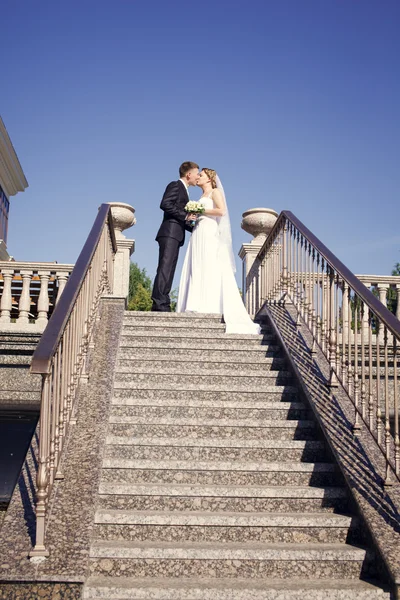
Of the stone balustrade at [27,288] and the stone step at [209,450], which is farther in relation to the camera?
the stone balustrade at [27,288]

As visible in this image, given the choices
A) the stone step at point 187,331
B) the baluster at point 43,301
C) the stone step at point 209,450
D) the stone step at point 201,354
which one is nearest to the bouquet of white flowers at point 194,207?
the stone step at point 187,331

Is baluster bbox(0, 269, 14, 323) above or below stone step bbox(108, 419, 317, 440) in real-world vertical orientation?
above

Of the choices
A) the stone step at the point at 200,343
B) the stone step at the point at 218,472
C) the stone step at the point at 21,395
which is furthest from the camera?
the stone step at the point at 21,395

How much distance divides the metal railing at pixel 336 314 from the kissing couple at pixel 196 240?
73cm

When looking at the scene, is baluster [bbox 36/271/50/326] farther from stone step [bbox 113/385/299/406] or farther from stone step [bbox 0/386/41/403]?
stone step [bbox 113/385/299/406]

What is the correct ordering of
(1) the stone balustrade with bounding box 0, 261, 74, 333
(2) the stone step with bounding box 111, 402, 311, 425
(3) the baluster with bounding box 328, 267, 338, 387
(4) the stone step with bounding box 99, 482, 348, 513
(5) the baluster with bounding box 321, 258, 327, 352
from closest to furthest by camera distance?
1. (4) the stone step with bounding box 99, 482, 348, 513
2. (2) the stone step with bounding box 111, 402, 311, 425
3. (3) the baluster with bounding box 328, 267, 338, 387
4. (5) the baluster with bounding box 321, 258, 327, 352
5. (1) the stone balustrade with bounding box 0, 261, 74, 333

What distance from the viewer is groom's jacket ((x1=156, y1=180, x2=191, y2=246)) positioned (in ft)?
Answer: 28.5

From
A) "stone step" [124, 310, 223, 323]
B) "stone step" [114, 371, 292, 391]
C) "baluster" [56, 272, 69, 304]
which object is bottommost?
"stone step" [114, 371, 292, 391]

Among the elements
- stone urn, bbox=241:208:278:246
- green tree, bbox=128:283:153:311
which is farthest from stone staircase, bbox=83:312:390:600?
green tree, bbox=128:283:153:311

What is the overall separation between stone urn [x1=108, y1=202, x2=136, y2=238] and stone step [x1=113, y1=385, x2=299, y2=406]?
5791mm

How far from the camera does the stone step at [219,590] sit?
137 inches

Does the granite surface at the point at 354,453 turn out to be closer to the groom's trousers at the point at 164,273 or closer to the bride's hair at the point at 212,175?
the groom's trousers at the point at 164,273

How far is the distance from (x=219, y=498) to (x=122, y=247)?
23.7 ft

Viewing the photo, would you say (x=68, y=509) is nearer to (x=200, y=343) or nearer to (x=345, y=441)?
(x=345, y=441)
